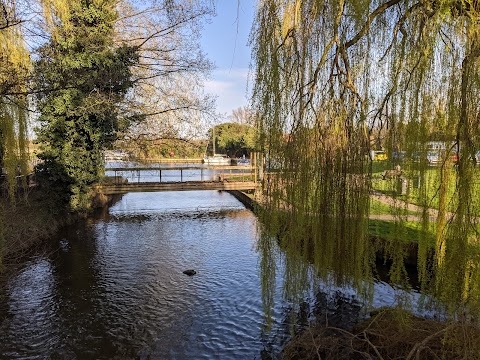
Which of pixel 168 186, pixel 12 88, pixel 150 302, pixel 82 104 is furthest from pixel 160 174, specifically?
pixel 12 88

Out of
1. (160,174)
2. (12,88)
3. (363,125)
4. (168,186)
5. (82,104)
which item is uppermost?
(82,104)

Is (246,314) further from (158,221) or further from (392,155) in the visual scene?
(158,221)

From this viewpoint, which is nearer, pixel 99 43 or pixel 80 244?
pixel 80 244

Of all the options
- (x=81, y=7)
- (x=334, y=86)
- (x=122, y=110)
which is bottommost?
(x=334, y=86)

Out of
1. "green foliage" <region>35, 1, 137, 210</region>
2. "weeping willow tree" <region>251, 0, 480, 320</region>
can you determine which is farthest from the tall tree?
"green foliage" <region>35, 1, 137, 210</region>

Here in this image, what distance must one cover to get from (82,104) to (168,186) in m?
4.82

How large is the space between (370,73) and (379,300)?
436 cm

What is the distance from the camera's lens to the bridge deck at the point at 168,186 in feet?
49.5

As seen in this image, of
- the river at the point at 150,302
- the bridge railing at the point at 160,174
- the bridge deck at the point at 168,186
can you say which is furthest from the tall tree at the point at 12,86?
the bridge deck at the point at 168,186

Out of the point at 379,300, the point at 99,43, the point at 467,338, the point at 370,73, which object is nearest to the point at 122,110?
the point at 99,43

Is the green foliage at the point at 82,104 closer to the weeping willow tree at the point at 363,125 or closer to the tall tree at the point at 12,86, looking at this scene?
the tall tree at the point at 12,86

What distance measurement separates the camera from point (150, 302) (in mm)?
→ 6629

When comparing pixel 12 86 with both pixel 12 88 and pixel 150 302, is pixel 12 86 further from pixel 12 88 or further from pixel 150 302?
pixel 150 302

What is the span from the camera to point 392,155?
3053 millimetres
